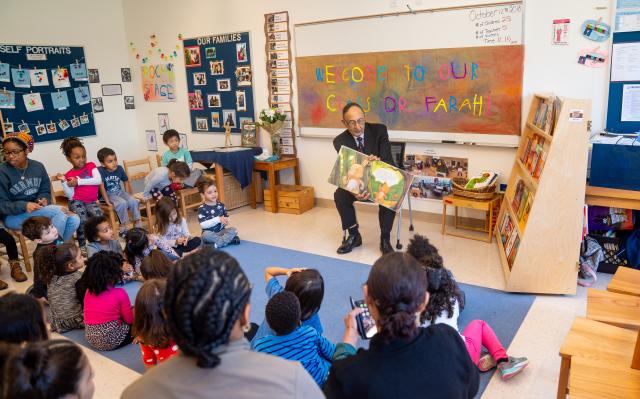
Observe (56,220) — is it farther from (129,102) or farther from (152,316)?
(129,102)

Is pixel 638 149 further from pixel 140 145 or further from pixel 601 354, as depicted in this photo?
pixel 140 145

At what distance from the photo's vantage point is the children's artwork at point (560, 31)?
4.20m

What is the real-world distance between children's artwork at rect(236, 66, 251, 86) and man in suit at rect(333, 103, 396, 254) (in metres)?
2.16

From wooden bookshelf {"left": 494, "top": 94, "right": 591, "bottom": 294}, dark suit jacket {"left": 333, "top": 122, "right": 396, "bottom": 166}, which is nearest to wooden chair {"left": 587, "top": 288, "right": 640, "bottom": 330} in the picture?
wooden bookshelf {"left": 494, "top": 94, "right": 591, "bottom": 294}

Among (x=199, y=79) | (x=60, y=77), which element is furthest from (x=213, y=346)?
(x=60, y=77)

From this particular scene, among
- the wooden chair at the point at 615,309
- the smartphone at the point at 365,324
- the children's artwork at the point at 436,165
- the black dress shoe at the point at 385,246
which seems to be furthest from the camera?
the children's artwork at the point at 436,165

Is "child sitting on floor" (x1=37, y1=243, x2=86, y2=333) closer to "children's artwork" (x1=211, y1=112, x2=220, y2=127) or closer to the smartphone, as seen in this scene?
the smartphone

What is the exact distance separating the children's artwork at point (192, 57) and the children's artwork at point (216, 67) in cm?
21

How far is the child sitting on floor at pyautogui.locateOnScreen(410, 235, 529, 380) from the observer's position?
2.55 meters

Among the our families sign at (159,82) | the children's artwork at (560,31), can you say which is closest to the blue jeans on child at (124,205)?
the our families sign at (159,82)

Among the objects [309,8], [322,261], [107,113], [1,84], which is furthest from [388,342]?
[107,113]

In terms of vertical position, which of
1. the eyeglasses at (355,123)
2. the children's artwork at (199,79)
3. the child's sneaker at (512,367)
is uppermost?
the children's artwork at (199,79)

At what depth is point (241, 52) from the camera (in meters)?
6.37

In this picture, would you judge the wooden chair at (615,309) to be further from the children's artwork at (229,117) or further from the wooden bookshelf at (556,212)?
the children's artwork at (229,117)
